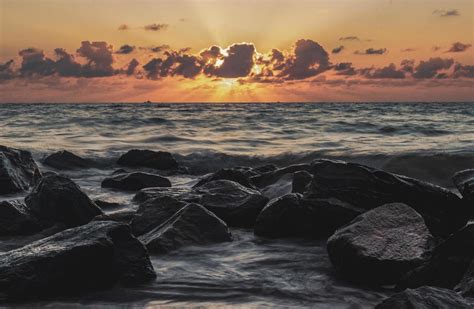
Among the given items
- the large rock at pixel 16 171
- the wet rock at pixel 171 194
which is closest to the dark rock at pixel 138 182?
the wet rock at pixel 171 194

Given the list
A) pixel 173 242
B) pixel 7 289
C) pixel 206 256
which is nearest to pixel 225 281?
pixel 206 256

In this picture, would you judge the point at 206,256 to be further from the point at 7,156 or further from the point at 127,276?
the point at 7,156

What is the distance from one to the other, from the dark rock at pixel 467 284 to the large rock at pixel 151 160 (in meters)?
9.44

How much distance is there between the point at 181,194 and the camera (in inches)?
278

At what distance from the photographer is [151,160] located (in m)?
12.6

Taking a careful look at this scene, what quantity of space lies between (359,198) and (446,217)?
34.0 inches

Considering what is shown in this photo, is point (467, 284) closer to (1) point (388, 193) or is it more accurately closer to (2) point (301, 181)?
(1) point (388, 193)

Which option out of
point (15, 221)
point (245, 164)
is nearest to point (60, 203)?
point (15, 221)

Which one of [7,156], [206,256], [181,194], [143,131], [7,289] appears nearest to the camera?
[7,289]

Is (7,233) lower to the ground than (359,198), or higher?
lower

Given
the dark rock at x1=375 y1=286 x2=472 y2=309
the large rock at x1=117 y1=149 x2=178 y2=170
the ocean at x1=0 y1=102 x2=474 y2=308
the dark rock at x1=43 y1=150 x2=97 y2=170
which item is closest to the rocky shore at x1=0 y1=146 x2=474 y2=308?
the dark rock at x1=375 y1=286 x2=472 y2=309

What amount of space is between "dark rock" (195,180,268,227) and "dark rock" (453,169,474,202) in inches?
84.2

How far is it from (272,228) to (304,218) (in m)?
0.34

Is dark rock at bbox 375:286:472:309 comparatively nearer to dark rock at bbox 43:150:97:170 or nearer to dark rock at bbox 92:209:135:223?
dark rock at bbox 92:209:135:223
